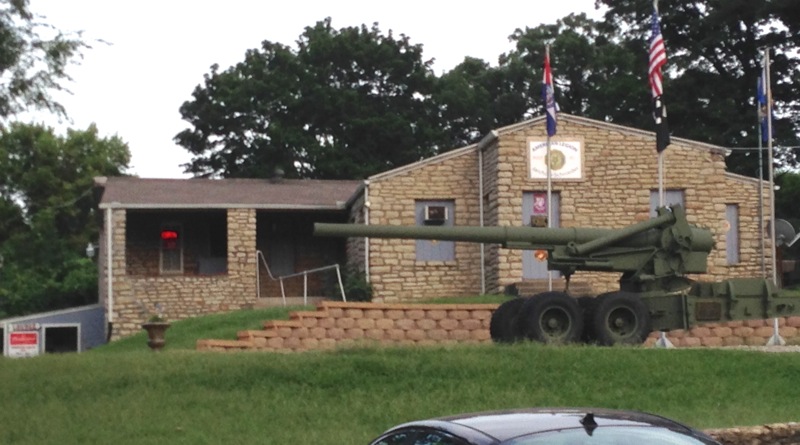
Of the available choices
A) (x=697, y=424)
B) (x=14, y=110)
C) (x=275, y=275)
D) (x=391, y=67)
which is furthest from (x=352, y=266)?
(x=391, y=67)

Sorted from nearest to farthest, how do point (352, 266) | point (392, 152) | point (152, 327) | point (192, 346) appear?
1. point (152, 327)
2. point (192, 346)
3. point (352, 266)
4. point (392, 152)

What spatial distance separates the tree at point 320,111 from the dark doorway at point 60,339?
606 inches

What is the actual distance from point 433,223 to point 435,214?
21cm

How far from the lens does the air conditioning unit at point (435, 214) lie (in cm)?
3120

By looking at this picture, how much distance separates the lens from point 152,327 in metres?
21.4

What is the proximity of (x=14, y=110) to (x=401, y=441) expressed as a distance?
34.9ft

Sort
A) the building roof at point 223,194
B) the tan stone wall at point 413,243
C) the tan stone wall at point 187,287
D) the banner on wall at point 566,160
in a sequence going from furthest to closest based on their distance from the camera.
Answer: the building roof at point 223,194 < the tan stone wall at point 187,287 < the tan stone wall at point 413,243 < the banner on wall at point 566,160

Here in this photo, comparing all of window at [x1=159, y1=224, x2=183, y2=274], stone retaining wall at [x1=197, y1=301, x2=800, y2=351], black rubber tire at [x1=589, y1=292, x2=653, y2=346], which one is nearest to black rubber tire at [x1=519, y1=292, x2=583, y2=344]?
black rubber tire at [x1=589, y1=292, x2=653, y2=346]

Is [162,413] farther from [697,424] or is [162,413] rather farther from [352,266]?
[352,266]

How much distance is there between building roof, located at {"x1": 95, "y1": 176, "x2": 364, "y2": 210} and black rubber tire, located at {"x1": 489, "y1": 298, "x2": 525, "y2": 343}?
11.3 meters

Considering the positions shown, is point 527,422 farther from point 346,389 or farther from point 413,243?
point 413,243

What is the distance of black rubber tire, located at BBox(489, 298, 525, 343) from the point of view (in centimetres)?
2022

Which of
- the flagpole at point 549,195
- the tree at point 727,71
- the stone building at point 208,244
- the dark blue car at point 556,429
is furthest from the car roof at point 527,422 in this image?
the tree at point 727,71

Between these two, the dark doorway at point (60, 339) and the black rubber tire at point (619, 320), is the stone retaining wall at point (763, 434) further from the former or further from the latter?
the dark doorway at point (60, 339)
